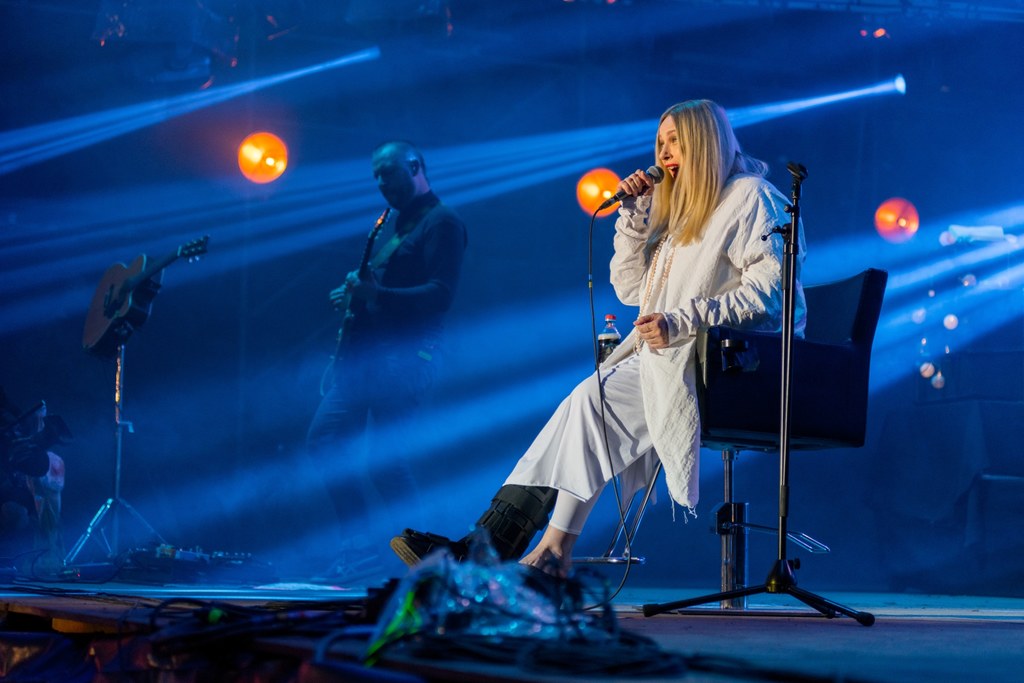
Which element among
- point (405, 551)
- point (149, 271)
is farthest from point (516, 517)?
point (149, 271)

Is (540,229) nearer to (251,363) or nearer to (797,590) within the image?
(251,363)

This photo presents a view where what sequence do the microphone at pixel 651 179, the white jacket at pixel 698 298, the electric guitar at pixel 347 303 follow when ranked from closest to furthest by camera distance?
1. the white jacket at pixel 698 298
2. the microphone at pixel 651 179
3. the electric guitar at pixel 347 303

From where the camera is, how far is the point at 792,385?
8.08ft

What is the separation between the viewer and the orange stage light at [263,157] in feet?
19.1

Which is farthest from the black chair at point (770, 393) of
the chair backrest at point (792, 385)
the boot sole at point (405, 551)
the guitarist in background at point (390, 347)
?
the guitarist in background at point (390, 347)

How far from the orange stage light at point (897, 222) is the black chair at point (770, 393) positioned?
3.54 m

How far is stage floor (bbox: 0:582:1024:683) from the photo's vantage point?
1259 mm

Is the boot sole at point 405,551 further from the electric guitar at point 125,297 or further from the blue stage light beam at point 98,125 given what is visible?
the blue stage light beam at point 98,125

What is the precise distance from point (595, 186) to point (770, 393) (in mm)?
3648

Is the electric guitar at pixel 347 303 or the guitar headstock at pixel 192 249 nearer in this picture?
the guitar headstock at pixel 192 249

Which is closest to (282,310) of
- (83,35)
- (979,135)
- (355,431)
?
(355,431)

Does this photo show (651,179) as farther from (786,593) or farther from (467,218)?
(467,218)

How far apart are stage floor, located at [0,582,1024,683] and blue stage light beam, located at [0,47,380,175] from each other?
346cm

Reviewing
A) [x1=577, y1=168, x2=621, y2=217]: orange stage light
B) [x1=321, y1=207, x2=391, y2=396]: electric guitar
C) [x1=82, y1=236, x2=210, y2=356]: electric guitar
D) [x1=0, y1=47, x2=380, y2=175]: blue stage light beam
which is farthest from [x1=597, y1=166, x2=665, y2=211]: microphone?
[x1=0, y1=47, x2=380, y2=175]: blue stage light beam
